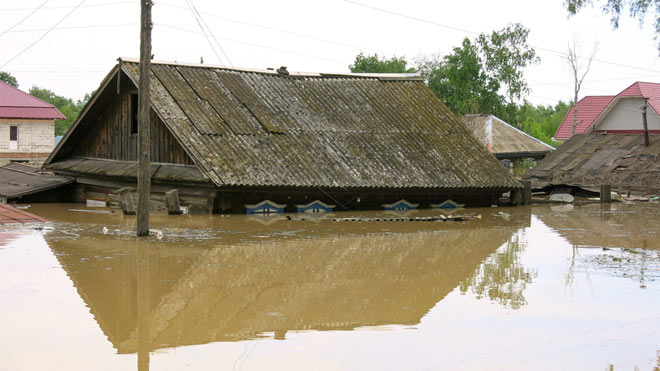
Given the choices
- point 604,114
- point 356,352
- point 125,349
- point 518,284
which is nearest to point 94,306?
point 125,349

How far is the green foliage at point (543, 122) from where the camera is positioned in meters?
76.4

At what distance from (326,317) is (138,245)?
7.01 m

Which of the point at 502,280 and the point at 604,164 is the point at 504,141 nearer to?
the point at 604,164

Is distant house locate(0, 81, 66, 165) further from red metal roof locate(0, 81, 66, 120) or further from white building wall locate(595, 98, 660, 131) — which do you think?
white building wall locate(595, 98, 660, 131)

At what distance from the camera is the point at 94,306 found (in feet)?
34.9

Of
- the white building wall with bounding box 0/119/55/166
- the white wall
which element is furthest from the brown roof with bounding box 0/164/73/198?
the white wall

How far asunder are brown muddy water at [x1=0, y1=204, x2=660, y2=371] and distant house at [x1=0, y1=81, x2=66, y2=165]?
3176 cm

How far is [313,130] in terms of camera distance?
1085 inches

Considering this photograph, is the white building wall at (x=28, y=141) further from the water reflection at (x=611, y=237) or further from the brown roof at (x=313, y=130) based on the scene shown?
the water reflection at (x=611, y=237)

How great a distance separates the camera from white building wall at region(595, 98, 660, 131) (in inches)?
2106

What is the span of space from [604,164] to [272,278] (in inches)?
1139

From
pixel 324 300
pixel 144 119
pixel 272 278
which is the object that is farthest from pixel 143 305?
pixel 144 119

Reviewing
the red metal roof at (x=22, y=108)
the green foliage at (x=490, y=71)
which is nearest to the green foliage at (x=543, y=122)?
the green foliage at (x=490, y=71)

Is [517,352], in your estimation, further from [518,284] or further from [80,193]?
[80,193]
